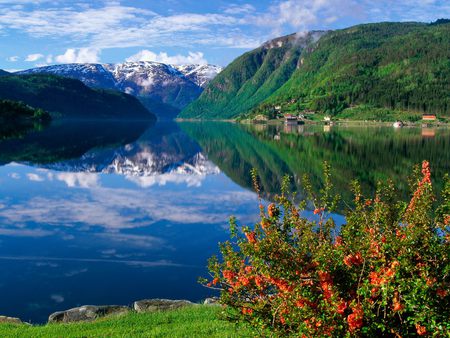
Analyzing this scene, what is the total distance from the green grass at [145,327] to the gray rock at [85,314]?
131 cm

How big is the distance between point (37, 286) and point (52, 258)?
540 centimetres

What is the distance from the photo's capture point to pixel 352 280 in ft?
35.0

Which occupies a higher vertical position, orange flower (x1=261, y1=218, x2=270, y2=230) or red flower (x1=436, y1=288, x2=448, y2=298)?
orange flower (x1=261, y1=218, x2=270, y2=230)

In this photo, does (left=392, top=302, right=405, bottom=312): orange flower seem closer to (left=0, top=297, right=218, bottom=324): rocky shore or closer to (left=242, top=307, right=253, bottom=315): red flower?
(left=242, top=307, right=253, bottom=315): red flower

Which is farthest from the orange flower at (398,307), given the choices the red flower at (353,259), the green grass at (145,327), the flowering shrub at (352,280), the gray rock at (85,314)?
the gray rock at (85,314)

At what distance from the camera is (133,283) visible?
91.4ft

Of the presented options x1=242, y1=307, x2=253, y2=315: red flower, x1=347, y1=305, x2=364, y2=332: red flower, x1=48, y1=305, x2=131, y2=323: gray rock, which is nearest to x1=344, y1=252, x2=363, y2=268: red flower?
x1=347, y1=305, x2=364, y2=332: red flower

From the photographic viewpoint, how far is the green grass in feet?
54.9

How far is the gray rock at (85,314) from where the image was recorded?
67.9ft

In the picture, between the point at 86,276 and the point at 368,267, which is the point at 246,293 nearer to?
the point at 368,267

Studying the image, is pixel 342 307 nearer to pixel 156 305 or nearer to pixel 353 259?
pixel 353 259

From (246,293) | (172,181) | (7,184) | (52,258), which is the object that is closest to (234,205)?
(172,181)

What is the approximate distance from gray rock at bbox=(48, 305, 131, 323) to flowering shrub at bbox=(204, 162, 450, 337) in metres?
10.8

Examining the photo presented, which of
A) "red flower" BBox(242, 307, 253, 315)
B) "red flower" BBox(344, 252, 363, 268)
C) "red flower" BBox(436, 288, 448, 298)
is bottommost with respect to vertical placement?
"red flower" BBox(242, 307, 253, 315)
